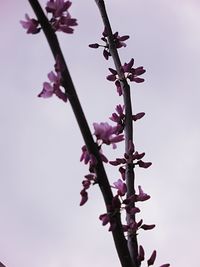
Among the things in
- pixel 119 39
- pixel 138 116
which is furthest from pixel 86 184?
pixel 119 39

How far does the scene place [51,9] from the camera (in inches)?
109

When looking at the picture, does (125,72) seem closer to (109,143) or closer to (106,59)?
(106,59)

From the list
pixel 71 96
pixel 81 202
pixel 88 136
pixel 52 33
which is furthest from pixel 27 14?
pixel 81 202

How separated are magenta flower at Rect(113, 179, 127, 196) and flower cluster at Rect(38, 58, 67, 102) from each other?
3.60 ft

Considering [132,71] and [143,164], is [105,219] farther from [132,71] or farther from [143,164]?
[132,71]

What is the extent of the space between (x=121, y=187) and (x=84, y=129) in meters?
1.16

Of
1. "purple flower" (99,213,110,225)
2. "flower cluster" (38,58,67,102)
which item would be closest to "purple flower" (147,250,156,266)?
"purple flower" (99,213,110,225)

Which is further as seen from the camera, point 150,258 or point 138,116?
point 138,116

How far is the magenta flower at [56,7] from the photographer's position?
274 cm

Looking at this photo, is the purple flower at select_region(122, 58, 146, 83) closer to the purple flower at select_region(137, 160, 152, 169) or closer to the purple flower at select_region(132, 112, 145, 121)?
the purple flower at select_region(132, 112, 145, 121)

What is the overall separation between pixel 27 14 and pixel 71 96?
0.71 m

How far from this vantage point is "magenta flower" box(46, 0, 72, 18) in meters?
2.74

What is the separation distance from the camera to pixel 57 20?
2721 mm

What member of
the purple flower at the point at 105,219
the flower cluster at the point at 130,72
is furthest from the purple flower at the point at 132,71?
the purple flower at the point at 105,219
